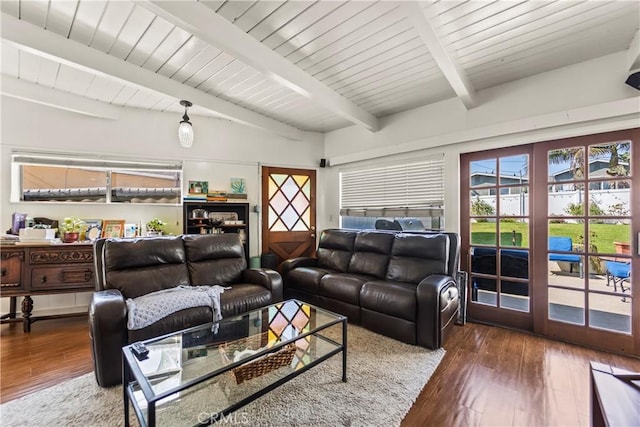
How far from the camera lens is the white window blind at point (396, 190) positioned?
352 cm

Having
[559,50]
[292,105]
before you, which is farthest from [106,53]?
[559,50]

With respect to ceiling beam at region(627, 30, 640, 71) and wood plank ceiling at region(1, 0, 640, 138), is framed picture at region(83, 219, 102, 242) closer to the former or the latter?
wood plank ceiling at region(1, 0, 640, 138)

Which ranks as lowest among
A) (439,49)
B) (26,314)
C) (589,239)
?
(26,314)

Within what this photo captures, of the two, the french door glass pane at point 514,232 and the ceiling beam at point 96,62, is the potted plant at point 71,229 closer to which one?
the ceiling beam at point 96,62

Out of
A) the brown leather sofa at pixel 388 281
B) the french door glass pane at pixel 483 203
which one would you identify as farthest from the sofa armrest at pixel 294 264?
the french door glass pane at pixel 483 203

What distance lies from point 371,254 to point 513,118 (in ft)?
6.87

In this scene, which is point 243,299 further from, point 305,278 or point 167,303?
point 305,278

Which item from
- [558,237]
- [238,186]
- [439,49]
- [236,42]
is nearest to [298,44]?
[236,42]

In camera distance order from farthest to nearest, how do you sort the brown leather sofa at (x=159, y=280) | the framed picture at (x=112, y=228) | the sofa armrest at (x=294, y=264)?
the sofa armrest at (x=294, y=264)
the framed picture at (x=112, y=228)
the brown leather sofa at (x=159, y=280)

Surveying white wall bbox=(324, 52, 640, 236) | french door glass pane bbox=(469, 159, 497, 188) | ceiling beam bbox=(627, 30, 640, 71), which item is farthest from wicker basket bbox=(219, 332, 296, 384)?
ceiling beam bbox=(627, 30, 640, 71)

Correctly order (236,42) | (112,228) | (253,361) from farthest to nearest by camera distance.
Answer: (112,228)
(236,42)
(253,361)

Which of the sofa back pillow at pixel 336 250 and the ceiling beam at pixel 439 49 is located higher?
the ceiling beam at pixel 439 49

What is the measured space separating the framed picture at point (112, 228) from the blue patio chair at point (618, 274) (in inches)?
203

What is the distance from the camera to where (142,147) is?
3.64 meters
